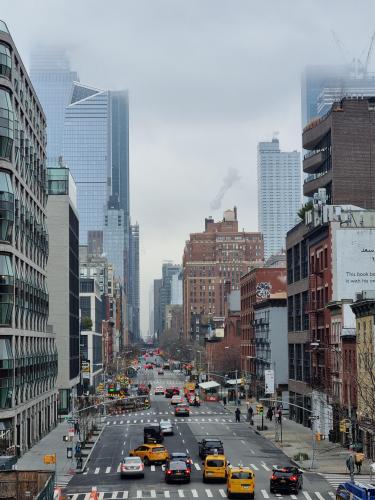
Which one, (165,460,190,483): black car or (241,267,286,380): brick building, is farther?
(241,267,286,380): brick building

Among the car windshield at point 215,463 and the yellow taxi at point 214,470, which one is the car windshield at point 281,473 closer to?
the yellow taxi at point 214,470

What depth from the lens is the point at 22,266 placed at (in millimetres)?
78500

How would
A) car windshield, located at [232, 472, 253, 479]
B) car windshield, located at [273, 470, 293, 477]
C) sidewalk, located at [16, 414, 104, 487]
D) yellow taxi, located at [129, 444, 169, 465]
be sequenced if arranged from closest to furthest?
car windshield, located at [232, 472, 253, 479]
car windshield, located at [273, 470, 293, 477]
sidewalk, located at [16, 414, 104, 487]
yellow taxi, located at [129, 444, 169, 465]

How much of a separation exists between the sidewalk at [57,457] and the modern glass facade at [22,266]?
41.7 inches

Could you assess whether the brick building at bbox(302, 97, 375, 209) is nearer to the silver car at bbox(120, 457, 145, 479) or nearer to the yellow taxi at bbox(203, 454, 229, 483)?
the yellow taxi at bbox(203, 454, 229, 483)

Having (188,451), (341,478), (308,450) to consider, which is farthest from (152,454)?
(308,450)

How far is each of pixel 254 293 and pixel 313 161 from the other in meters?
49.9

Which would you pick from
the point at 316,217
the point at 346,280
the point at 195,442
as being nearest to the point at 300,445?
the point at 195,442

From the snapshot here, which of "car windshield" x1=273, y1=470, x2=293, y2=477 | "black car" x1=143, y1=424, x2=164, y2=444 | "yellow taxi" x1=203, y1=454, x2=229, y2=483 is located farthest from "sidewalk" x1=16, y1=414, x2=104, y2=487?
"car windshield" x1=273, y1=470, x2=293, y2=477

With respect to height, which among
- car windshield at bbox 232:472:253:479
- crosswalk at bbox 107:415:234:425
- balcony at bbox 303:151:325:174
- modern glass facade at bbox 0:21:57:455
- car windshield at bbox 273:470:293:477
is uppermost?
balcony at bbox 303:151:325:174

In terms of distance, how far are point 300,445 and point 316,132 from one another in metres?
37.1

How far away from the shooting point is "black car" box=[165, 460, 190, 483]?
181 feet

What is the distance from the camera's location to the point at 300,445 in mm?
78938

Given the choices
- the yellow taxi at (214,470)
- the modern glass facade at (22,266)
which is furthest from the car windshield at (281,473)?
the modern glass facade at (22,266)
